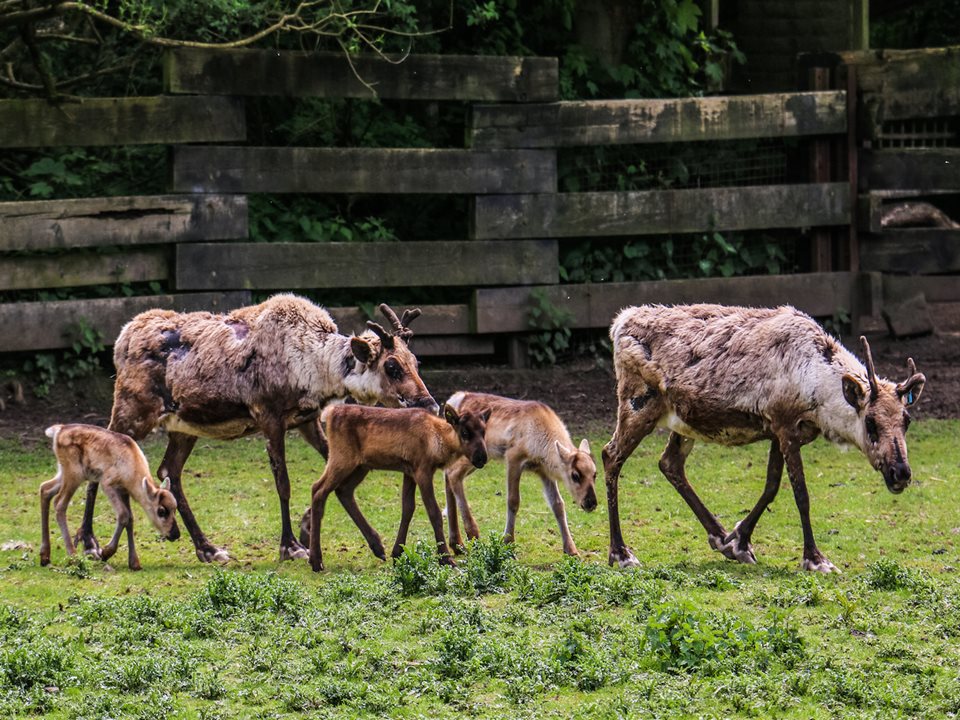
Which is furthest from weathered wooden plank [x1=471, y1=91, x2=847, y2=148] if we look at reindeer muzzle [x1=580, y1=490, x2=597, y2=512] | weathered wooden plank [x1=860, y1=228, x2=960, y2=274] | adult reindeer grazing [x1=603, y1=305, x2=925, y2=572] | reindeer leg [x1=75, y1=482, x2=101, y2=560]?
reindeer leg [x1=75, y1=482, x2=101, y2=560]

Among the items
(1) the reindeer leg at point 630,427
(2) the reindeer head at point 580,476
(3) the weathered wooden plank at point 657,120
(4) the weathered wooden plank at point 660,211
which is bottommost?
(2) the reindeer head at point 580,476

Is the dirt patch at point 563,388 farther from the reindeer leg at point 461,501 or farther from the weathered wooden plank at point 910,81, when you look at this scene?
the reindeer leg at point 461,501

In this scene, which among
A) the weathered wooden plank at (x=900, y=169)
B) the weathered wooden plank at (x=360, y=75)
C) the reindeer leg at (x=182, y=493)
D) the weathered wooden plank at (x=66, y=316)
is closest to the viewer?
the reindeer leg at (x=182, y=493)

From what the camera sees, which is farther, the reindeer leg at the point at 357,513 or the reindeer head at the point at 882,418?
the reindeer leg at the point at 357,513

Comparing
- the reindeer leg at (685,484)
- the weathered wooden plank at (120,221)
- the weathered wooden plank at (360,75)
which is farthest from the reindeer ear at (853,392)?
the weathered wooden plank at (120,221)

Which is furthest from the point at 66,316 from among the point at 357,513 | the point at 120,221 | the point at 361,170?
the point at 357,513

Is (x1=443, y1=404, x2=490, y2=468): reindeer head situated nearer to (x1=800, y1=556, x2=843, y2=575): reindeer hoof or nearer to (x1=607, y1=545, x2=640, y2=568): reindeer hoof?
(x1=607, y1=545, x2=640, y2=568): reindeer hoof

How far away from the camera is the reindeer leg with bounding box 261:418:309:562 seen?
1046 centimetres

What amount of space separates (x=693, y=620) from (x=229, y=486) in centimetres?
594

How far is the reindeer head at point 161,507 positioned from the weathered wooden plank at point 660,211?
616cm

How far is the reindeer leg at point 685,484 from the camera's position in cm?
1058

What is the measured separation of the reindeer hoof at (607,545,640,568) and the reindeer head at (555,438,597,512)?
1.45ft

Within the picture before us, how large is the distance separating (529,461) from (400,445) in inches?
42.7

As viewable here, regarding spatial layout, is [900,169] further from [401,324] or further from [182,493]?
[182,493]
